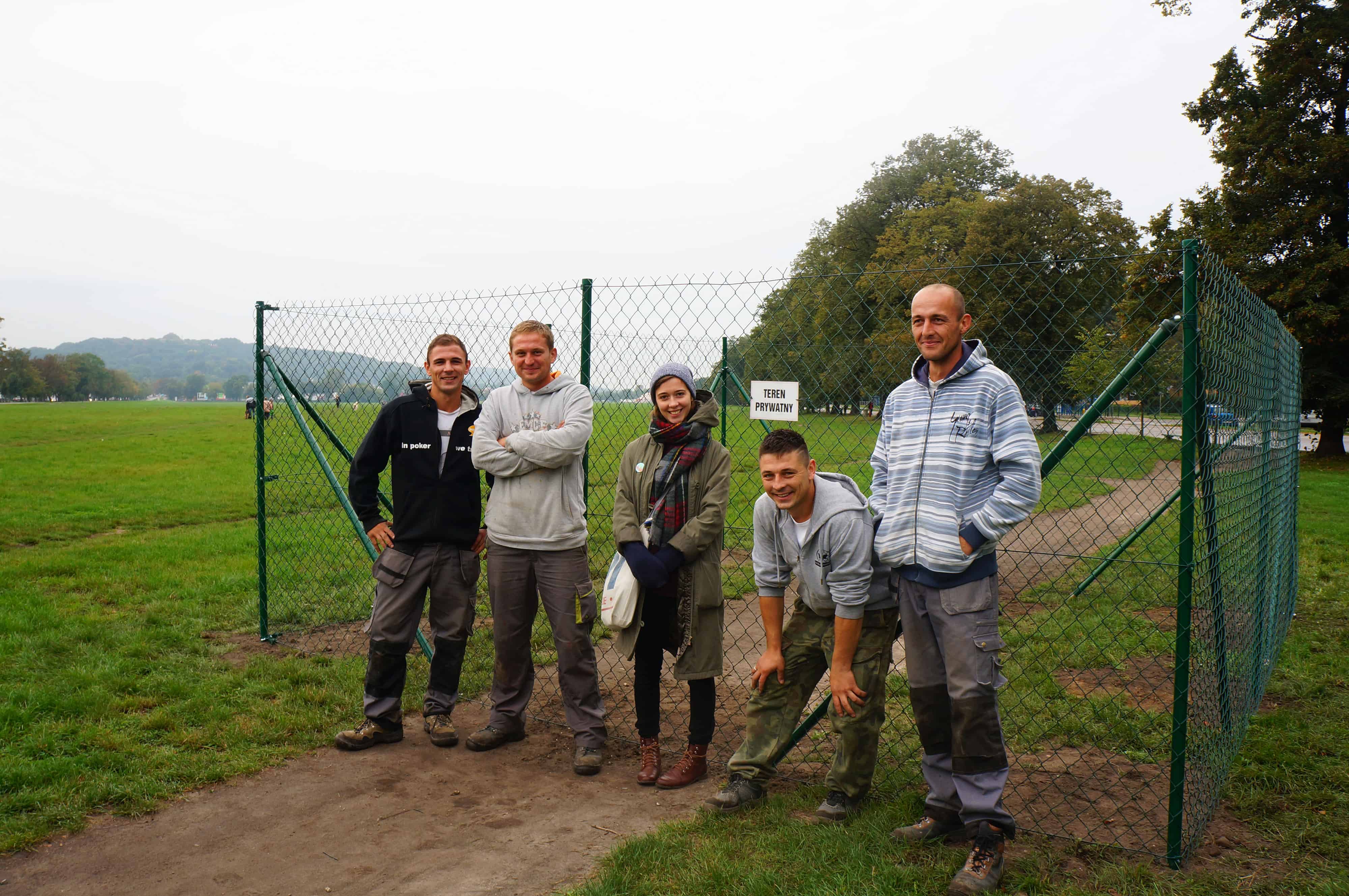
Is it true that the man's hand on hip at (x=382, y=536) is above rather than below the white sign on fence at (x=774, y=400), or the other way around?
below

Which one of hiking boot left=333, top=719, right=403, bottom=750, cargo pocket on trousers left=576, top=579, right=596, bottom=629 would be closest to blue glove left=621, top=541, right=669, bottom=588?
cargo pocket on trousers left=576, top=579, right=596, bottom=629

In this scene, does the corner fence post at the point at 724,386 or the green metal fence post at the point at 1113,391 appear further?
the corner fence post at the point at 724,386

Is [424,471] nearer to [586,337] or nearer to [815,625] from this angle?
[586,337]

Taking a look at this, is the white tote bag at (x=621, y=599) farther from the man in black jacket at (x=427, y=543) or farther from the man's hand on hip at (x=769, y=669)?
the man in black jacket at (x=427, y=543)

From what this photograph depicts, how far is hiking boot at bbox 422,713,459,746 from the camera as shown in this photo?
4.36 metres

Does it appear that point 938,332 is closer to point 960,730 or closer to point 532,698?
A: point 960,730

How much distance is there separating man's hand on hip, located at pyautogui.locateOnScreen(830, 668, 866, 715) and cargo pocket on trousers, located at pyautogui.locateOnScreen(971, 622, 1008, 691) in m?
0.52

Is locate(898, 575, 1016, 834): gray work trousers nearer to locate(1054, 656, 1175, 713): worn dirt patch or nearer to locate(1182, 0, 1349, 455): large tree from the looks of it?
locate(1054, 656, 1175, 713): worn dirt patch

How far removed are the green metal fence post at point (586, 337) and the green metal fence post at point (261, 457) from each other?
254 centimetres

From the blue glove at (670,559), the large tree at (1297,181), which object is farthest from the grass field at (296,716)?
the large tree at (1297,181)

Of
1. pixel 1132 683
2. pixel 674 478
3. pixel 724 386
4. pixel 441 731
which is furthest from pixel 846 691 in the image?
pixel 724 386

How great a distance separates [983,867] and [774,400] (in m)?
2.06

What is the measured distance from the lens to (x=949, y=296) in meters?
3.02

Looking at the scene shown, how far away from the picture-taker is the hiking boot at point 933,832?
3182mm
